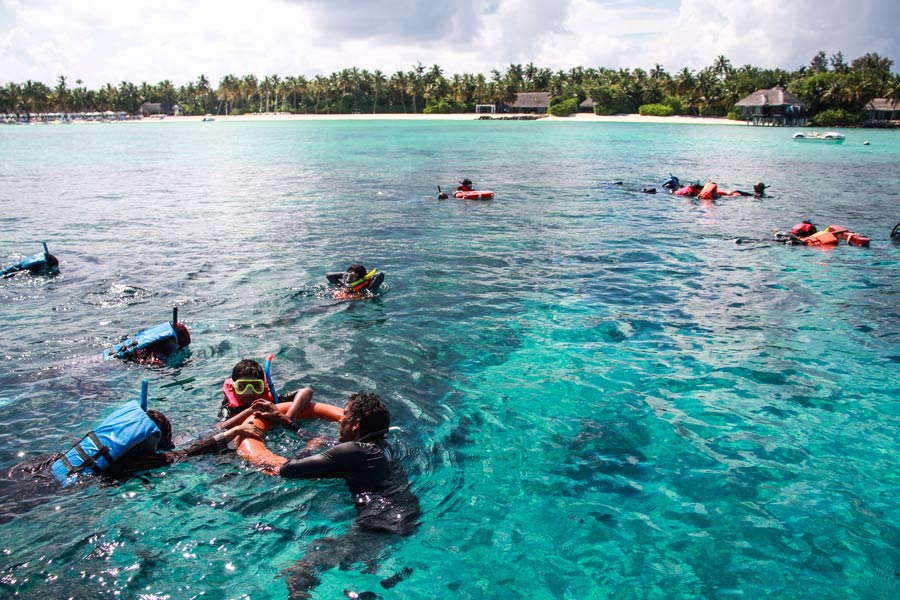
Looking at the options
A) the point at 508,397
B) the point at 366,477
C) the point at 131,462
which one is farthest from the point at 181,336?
the point at 508,397

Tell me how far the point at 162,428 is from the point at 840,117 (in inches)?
5091

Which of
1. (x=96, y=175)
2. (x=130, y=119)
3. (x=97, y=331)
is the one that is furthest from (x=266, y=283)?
(x=130, y=119)

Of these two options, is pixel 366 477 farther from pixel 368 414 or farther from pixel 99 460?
pixel 99 460

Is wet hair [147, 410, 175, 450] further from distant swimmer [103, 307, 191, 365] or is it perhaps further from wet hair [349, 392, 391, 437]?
distant swimmer [103, 307, 191, 365]

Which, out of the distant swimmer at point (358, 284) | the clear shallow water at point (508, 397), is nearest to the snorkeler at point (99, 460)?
the clear shallow water at point (508, 397)

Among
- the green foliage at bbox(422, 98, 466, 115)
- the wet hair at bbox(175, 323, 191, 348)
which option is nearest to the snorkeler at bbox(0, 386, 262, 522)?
the wet hair at bbox(175, 323, 191, 348)

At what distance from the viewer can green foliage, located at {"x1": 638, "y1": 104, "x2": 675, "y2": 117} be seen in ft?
438

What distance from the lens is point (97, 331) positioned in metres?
11.8

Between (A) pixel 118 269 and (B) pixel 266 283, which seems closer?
(B) pixel 266 283

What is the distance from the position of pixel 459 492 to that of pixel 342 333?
18.4 feet

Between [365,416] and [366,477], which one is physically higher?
[365,416]

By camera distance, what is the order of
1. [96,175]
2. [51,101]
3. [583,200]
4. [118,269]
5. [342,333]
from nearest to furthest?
[342,333] < [118,269] < [583,200] < [96,175] < [51,101]

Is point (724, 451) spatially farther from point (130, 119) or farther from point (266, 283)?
point (130, 119)

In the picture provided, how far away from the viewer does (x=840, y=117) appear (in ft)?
350
